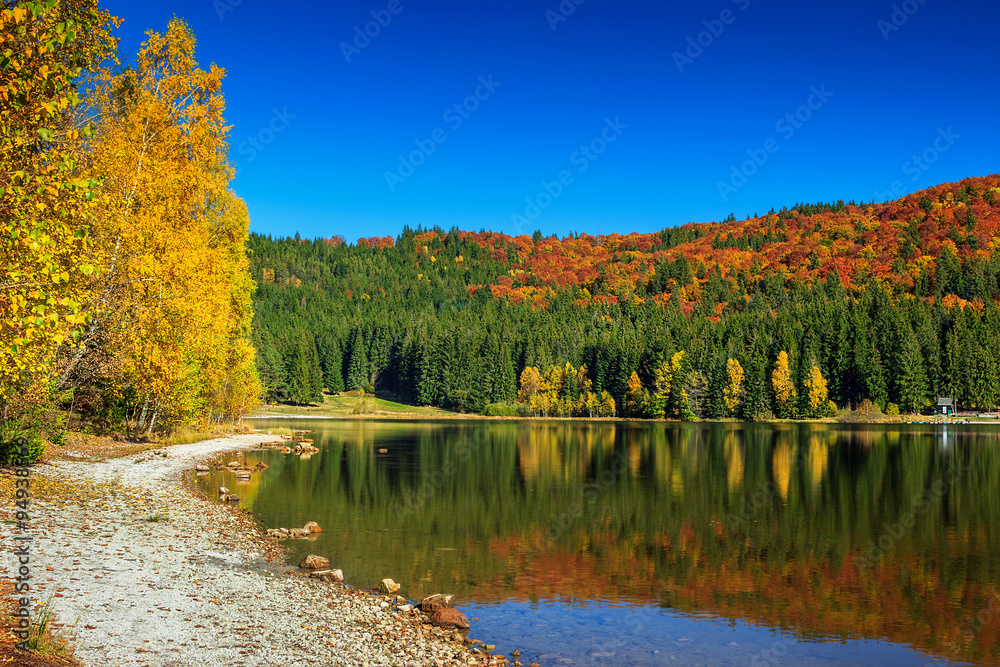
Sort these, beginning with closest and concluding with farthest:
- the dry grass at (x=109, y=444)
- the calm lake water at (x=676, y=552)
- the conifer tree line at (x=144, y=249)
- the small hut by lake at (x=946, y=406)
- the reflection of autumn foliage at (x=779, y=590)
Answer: the calm lake water at (x=676, y=552), the reflection of autumn foliage at (x=779, y=590), the conifer tree line at (x=144, y=249), the dry grass at (x=109, y=444), the small hut by lake at (x=946, y=406)

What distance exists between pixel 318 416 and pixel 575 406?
181 feet

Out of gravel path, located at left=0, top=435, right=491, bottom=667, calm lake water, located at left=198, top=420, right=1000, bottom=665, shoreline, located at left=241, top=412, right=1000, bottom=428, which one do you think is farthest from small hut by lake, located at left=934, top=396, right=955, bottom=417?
gravel path, located at left=0, top=435, right=491, bottom=667

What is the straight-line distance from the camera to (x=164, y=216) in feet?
96.4

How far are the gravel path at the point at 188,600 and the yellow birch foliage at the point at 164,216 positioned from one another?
7880 mm

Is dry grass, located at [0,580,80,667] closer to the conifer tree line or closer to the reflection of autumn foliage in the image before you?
the conifer tree line

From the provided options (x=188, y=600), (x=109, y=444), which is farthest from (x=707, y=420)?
(x=188, y=600)

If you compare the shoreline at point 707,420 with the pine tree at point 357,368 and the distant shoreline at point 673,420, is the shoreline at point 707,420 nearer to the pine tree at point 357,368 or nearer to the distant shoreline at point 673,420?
the distant shoreline at point 673,420

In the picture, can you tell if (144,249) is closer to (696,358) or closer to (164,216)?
(164,216)

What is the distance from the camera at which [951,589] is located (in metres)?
18.2

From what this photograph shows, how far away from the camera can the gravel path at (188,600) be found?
34.4ft

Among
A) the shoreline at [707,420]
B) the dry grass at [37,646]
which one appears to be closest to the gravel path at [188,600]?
the dry grass at [37,646]

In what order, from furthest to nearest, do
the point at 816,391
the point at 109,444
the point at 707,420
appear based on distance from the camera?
the point at 707,420, the point at 816,391, the point at 109,444

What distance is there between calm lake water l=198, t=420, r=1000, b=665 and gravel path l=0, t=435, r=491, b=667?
84.2 inches

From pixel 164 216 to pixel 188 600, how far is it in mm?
21050
